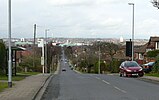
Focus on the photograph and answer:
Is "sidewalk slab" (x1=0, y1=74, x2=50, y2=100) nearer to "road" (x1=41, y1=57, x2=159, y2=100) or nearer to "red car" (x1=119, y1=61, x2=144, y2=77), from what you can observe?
"road" (x1=41, y1=57, x2=159, y2=100)

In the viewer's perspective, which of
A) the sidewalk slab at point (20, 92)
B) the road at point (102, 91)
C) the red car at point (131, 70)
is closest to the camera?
the sidewalk slab at point (20, 92)

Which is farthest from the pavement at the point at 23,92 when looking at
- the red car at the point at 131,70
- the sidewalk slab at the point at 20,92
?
the red car at the point at 131,70

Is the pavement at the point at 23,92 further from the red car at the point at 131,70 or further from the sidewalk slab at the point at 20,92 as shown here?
the red car at the point at 131,70

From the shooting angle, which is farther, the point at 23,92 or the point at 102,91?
the point at 102,91

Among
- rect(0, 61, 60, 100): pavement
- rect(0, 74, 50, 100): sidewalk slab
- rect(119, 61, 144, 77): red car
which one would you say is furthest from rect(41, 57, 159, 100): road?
rect(119, 61, 144, 77): red car

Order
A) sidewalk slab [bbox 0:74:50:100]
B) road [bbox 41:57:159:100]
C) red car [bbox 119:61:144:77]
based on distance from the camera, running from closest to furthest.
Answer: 1. sidewalk slab [bbox 0:74:50:100]
2. road [bbox 41:57:159:100]
3. red car [bbox 119:61:144:77]

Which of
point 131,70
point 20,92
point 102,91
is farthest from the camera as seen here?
point 131,70

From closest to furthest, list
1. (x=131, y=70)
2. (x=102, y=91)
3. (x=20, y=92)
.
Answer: (x=20, y=92)
(x=102, y=91)
(x=131, y=70)

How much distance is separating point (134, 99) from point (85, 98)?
2049mm

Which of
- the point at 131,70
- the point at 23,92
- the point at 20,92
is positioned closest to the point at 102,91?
the point at 23,92

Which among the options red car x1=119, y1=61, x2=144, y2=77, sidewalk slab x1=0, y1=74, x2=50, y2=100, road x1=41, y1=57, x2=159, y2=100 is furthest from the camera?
red car x1=119, y1=61, x2=144, y2=77

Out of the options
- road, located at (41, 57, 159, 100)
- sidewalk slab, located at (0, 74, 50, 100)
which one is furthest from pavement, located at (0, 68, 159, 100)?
road, located at (41, 57, 159, 100)

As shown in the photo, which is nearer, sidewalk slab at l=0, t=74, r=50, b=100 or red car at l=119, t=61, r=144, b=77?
sidewalk slab at l=0, t=74, r=50, b=100

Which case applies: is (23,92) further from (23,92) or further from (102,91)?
(102,91)
